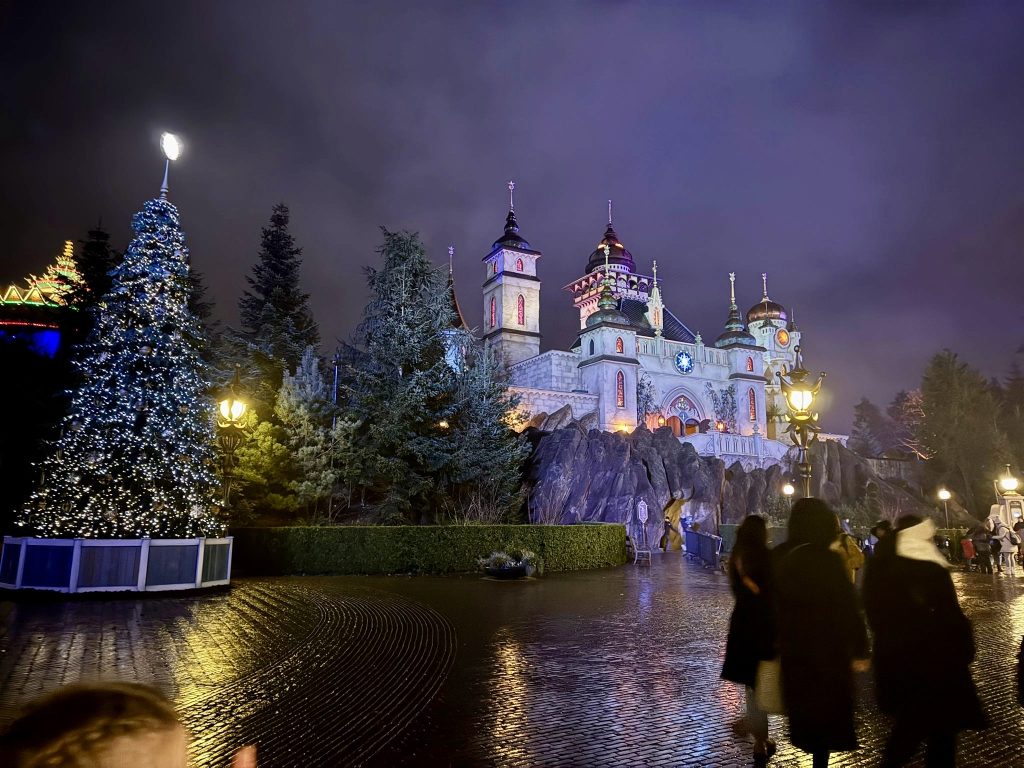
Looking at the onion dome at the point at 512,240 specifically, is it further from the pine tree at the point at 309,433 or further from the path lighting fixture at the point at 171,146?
the path lighting fixture at the point at 171,146

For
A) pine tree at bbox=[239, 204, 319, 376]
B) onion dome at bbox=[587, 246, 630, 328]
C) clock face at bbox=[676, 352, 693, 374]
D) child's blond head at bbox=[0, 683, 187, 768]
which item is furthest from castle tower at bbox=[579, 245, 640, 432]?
child's blond head at bbox=[0, 683, 187, 768]

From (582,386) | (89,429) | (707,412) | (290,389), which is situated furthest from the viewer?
(707,412)

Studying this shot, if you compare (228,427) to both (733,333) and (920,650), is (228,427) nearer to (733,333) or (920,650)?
(920,650)

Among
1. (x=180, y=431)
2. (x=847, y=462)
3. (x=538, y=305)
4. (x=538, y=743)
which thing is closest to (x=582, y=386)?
(x=538, y=305)

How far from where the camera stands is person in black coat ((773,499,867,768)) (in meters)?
4.55

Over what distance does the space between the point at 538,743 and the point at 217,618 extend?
8.51 metres

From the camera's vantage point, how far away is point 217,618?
40.3ft

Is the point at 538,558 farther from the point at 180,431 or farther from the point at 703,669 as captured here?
the point at 703,669

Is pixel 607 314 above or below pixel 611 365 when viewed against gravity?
above

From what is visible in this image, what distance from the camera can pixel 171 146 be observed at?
16.8m

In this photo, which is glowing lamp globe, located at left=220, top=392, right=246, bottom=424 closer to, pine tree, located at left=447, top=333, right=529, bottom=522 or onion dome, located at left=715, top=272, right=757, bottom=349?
pine tree, located at left=447, top=333, right=529, bottom=522

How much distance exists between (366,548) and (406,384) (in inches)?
269

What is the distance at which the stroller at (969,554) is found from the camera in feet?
79.0

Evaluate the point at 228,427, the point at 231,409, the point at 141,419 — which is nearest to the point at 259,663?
the point at 231,409
